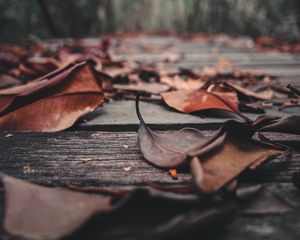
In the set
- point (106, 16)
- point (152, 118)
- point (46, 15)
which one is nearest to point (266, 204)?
point (152, 118)

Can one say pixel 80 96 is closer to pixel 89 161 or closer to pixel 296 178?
pixel 89 161

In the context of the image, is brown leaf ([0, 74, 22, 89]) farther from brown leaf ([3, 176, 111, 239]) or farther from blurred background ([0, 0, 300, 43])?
blurred background ([0, 0, 300, 43])

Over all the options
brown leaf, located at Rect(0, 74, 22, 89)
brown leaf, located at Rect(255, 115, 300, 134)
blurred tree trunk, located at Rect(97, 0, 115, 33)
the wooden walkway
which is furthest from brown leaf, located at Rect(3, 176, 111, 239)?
blurred tree trunk, located at Rect(97, 0, 115, 33)

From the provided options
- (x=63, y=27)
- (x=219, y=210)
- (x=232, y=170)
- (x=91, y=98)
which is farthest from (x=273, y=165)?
(x=63, y=27)

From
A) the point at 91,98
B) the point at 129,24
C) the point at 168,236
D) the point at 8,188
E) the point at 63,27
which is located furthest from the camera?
the point at 129,24

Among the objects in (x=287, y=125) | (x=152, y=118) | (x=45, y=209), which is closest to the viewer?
(x=45, y=209)

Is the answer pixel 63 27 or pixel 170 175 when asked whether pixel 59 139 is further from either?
pixel 63 27
